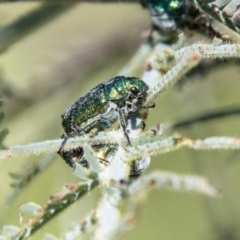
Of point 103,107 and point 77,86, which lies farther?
point 77,86

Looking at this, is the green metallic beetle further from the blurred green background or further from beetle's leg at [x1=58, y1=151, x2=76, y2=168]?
the blurred green background

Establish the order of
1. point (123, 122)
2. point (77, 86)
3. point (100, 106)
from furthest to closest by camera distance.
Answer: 1. point (77, 86)
2. point (100, 106)
3. point (123, 122)

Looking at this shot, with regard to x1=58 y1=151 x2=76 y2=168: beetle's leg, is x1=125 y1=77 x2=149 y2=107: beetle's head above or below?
above

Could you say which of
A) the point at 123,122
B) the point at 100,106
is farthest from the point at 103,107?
the point at 123,122

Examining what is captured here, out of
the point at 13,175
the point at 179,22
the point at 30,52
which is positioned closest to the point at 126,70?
the point at 179,22

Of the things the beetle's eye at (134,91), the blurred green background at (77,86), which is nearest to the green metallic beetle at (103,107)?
the beetle's eye at (134,91)

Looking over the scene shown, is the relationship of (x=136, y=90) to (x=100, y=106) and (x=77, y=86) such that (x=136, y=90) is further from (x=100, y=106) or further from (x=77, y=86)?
(x=77, y=86)

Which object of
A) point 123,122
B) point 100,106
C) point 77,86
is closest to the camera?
point 123,122

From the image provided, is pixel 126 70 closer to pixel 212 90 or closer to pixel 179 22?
pixel 179 22

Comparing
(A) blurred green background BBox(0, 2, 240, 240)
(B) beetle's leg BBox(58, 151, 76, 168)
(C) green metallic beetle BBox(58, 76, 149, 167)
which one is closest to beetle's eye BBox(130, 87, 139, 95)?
(C) green metallic beetle BBox(58, 76, 149, 167)
